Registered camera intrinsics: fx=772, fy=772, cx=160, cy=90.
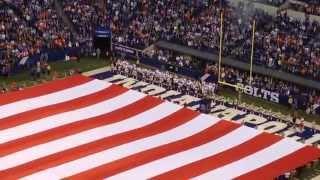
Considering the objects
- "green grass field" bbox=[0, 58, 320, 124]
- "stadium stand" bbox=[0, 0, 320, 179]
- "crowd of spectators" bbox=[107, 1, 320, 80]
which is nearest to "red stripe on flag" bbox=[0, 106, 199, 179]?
"stadium stand" bbox=[0, 0, 320, 179]

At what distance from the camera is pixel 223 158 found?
28.2 m

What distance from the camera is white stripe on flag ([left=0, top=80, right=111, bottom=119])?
3187 cm

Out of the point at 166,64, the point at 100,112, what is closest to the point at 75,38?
the point at 166,64

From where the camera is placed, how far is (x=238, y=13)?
45406 mm

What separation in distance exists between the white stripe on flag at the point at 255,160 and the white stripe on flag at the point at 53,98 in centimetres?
904

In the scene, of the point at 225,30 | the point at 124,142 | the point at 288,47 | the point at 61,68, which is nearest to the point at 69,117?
the point at 124,142

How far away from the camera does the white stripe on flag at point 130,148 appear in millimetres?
27009

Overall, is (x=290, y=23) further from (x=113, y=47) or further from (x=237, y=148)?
(x=237, y=148)

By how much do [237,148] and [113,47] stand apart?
56.5ft

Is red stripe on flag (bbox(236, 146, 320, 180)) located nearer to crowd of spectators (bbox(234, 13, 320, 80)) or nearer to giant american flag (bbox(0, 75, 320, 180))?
giant american flag (bbox(0, 75, 320, 180))

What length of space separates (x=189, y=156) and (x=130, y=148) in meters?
2.30

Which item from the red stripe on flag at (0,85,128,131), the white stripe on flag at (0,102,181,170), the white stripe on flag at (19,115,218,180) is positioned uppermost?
the red stripe on flag at (0,85,128,131)

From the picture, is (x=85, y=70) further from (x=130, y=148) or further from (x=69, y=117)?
(x=130, y=148)

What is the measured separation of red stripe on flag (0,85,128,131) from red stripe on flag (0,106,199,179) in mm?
1757
